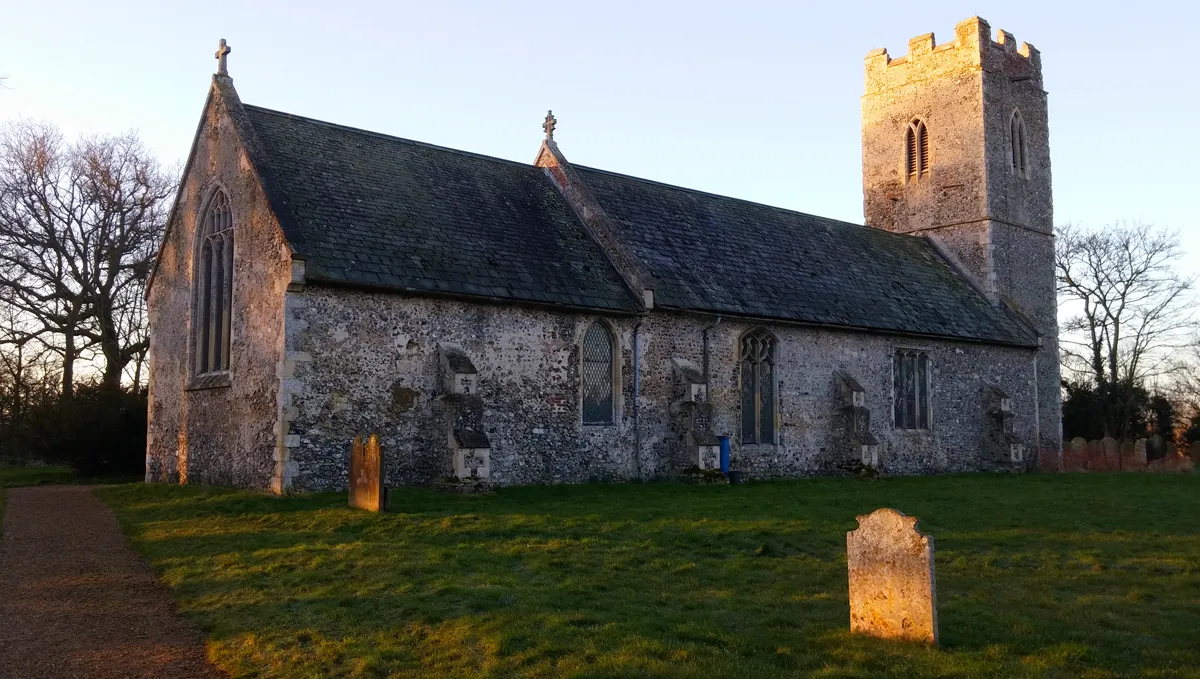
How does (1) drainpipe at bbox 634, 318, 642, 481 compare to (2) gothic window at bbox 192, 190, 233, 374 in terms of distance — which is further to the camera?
(1) drainpipe at bbox 634, 318, 642, 481

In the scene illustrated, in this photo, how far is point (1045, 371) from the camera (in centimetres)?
3350

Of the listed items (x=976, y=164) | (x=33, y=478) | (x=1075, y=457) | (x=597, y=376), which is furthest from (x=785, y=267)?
(x=33, y=478)

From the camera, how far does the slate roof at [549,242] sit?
18.8 m

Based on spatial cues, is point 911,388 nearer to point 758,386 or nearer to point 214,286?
point 758,386

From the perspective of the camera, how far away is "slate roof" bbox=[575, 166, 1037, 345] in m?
23.6

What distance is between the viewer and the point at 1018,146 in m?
35.0

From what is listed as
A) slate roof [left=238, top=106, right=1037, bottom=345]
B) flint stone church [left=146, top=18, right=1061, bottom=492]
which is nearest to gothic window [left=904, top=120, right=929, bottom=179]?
flint stone church [left=146, top=18, right=1061, bottom=492]

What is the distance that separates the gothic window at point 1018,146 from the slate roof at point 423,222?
19128 millimetres

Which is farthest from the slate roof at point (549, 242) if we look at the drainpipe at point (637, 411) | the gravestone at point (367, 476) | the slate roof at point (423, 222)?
the gravestone at point (367, 476)

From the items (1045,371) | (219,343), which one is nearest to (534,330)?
(219,343)

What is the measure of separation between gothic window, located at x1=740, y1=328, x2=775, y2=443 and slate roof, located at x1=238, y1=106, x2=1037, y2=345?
2.77ft

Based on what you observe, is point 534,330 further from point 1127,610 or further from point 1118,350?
point 1118,350

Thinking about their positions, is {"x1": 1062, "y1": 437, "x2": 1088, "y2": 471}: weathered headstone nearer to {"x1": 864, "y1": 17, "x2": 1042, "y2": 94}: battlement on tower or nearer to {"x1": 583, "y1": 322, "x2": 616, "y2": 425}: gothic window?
Result: {"x1": 864, "y1": 17, "x2": 1042, "y2": 94}: battlement on tower

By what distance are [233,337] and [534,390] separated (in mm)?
5982
